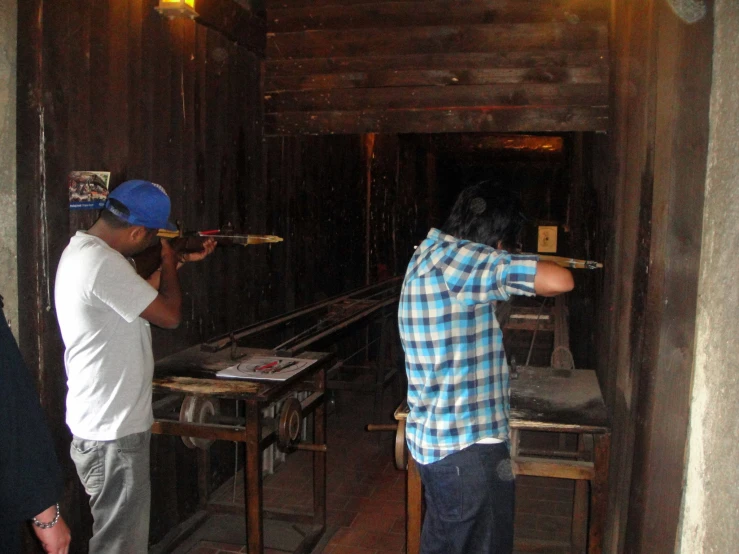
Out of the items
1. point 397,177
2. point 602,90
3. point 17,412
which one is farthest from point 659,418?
point 397,177

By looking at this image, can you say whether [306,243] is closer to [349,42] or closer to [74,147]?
[349,42]

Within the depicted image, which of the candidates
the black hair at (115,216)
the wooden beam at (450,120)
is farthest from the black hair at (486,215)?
the wooden beam at (450,120)

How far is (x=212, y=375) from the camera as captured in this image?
3424mm

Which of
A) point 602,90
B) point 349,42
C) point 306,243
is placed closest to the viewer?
point 602,90

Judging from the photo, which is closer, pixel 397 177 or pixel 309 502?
pixel 309 502

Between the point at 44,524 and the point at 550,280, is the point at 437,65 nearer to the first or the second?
the point at 550,280

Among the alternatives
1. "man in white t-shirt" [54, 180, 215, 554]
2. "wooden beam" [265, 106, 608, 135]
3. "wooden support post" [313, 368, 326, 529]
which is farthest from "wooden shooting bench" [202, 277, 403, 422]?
"wooden beam" [265, 106, 608, 135]

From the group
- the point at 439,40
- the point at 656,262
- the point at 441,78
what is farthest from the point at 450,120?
the point at 656,262

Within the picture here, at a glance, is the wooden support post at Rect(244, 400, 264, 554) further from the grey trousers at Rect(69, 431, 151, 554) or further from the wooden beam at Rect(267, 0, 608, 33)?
the wooden beam at Rect(267, 0, 608, 33)

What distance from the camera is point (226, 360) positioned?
3.74m

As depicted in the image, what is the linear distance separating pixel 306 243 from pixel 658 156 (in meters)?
4.33

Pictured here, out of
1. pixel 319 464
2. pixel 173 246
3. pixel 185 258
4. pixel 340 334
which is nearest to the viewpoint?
pixel 173 246

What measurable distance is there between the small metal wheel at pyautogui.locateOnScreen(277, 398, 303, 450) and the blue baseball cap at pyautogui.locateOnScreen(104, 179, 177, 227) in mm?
1230

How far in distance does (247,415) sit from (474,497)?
4.14 ft
